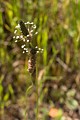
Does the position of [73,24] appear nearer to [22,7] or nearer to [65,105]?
[22,7]

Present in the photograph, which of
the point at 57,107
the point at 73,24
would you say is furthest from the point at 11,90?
the point at 73,24

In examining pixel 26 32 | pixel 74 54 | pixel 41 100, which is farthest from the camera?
pixel 74 54

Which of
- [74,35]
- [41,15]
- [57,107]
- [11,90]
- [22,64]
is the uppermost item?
[41,15]

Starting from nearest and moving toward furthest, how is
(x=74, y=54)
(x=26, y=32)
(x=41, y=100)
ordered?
(x=26, y=32) < (x=41, y=100) < (x=74, y=54)

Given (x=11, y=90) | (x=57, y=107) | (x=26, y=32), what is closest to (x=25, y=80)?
(x=11, y=90)

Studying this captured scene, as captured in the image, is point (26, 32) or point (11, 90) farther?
point (11, 90)

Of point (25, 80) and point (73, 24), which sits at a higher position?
point (73, 24)
